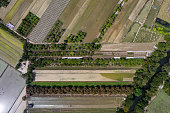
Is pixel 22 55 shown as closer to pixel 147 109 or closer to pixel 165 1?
pixel 147 109

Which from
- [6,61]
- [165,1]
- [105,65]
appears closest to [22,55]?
[6,61]

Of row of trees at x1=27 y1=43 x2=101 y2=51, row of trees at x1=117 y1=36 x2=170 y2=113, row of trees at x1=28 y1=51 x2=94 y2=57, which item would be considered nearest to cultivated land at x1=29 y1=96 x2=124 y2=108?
row of trees at x1=117 y1=36 x2=170 y2=113

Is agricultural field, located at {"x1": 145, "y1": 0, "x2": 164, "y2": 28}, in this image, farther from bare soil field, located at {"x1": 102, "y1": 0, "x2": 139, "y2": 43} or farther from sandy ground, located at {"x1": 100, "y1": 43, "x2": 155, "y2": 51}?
sandy ground, located at {"x1": 100, "y1": 43, "x2": 155, "y2": 51}

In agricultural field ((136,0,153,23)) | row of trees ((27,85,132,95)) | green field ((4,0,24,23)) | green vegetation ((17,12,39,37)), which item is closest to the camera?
row of trees ((27,85,132,95))

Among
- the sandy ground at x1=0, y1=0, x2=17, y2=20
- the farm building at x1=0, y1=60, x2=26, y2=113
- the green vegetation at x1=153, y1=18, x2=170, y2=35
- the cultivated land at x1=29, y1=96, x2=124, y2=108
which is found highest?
the green vegetation at x1=153, y1=18, x2=170, y2=35

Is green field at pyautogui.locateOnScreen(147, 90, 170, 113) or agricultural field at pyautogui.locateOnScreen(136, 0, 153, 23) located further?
agricultural field at pyautogui.locateOnScreen(136, 0, 153, 23)

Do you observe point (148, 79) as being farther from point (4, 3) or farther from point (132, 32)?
point (4, 3)

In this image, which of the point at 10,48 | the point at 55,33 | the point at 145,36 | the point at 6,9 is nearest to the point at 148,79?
the point at 145,36
